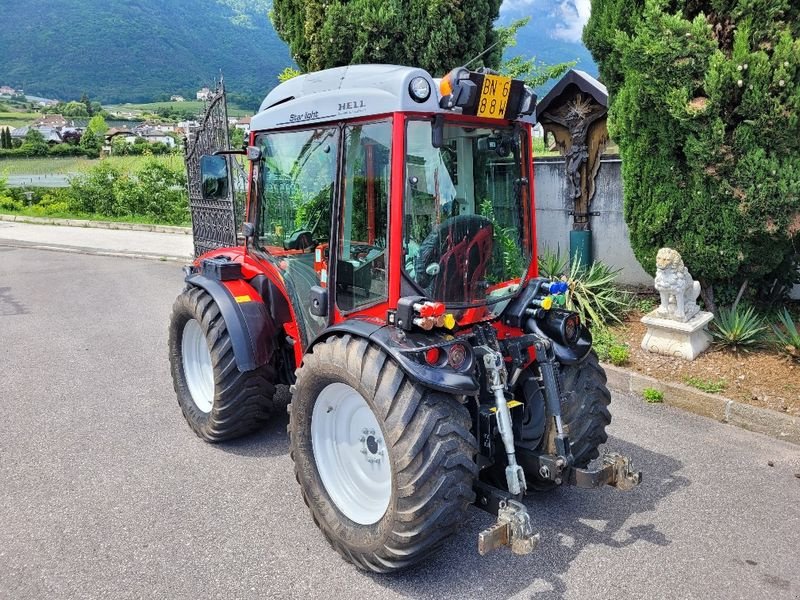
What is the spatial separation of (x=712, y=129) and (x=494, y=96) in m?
3.38

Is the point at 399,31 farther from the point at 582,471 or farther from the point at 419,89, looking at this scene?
the point at 582,471

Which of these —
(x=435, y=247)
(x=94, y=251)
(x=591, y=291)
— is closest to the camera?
(x=435, y=247)

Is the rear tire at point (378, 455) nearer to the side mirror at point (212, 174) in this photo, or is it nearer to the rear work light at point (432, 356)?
the rear work light at point (432, 356)

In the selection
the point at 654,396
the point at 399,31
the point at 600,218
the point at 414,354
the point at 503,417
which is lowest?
the point at 654,396

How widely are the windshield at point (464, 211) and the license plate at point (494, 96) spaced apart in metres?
0.13

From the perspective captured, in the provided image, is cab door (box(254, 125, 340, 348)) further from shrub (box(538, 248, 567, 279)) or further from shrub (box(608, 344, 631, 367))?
shrub (box(538, 248, 567, 279))

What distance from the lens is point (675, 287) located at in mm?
5746

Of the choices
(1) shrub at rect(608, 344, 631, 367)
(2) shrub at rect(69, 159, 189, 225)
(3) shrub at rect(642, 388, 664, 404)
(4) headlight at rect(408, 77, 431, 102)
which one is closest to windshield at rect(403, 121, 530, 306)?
(4) headlight at rect(408, 77, 431, 102)

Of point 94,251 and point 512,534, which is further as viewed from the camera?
point 94,251

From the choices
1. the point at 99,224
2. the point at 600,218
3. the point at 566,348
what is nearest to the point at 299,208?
the point at 566,348

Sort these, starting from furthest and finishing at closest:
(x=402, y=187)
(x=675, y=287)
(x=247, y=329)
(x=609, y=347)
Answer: (x=609, y=347), (x=675, y=287), (x=247, y=329), (x=402, y=187)

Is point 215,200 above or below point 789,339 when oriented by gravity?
above

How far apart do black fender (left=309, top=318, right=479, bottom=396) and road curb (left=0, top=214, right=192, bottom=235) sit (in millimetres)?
14202

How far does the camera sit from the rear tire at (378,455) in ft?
9.20
